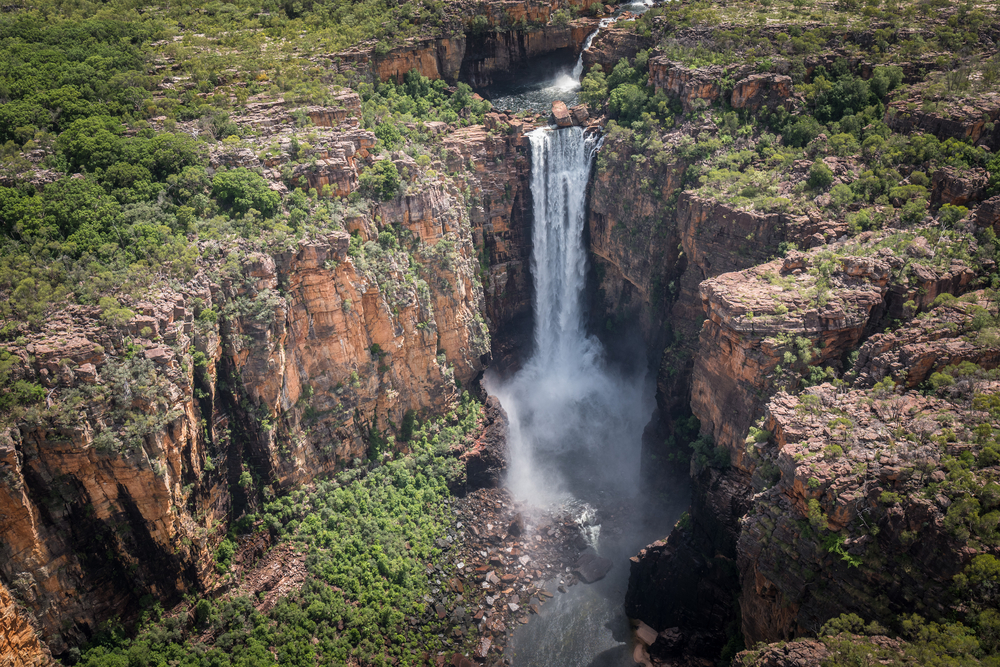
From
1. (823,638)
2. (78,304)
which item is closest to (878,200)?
(823,638)

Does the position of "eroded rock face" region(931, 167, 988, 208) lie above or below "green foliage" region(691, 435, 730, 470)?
above

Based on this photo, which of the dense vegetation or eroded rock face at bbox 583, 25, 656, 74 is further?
eroded rock face at bbox 583, 25, 656, 74

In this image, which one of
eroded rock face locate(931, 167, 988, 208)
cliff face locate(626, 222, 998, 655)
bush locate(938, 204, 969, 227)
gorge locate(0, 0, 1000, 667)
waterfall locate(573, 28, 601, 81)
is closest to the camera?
cliff face locate(626, 222, 998, 655)

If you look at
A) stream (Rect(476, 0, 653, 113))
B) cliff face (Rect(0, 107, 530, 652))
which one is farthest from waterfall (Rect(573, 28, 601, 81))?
cliff face (Rect(0, 107, 530, 652))

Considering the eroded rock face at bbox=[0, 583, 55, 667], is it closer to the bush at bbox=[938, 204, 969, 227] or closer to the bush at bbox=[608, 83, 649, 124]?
the bush at bbox=[938, 204, 969, 227]

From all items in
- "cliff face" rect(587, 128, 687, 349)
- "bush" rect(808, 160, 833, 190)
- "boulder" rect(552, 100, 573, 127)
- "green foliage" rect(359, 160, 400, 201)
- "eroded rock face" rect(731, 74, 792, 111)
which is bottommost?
"cliff face" rect(587, 128, 687, 349)

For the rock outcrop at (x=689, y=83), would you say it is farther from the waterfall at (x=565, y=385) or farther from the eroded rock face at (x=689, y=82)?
the waterfall at (x=565, y=385)

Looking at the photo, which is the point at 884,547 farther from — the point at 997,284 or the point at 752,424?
the point at 997,284

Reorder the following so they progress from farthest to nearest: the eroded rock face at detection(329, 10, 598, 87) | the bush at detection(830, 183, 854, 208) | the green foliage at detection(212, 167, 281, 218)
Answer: the eroded rock face at detection(329, 10, 598, 87), the bush at detection(830, 183, 854, 208), the green foliage at detection(212, 167, 281, 218)
